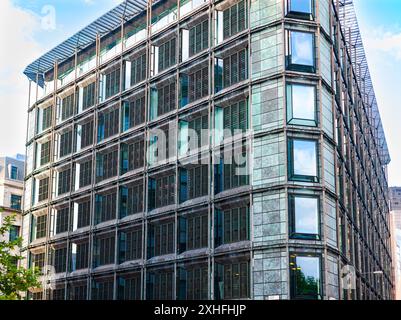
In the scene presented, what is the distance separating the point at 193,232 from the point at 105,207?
12.6m

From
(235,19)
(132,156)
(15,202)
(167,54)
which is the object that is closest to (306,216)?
(235,19)

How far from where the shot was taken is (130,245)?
5641 cm

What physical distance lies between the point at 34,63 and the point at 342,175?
1403 inches

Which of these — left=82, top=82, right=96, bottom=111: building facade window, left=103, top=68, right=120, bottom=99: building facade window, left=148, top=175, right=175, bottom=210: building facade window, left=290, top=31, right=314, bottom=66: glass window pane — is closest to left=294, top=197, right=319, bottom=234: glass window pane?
left=290, top=31, right=314, bottom=66: glass window pane

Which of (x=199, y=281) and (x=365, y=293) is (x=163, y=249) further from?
(x=365, y=293)

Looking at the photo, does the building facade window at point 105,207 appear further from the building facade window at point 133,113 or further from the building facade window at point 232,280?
the building facade window at point 232,280

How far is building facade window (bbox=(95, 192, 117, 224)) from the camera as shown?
194 ft

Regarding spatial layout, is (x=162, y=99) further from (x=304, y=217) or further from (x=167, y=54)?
(x=304, y=217)

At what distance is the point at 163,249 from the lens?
52.8 metres

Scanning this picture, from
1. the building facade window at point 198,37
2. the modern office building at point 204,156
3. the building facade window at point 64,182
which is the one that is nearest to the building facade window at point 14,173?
the modern office building at point 204,156

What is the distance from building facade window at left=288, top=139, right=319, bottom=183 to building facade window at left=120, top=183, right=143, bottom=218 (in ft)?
50.6

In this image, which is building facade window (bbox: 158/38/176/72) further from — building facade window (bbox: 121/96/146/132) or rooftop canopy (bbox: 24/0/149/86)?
rooftop canopy (bbox: 24/0/149/86)

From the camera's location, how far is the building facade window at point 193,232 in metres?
49.3
